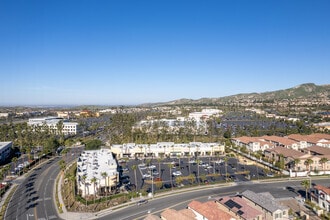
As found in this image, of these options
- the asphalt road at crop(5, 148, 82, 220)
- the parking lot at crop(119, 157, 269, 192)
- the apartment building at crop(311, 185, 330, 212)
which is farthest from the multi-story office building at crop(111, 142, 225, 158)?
the apartment building at crop(311, 185, 330, 212)

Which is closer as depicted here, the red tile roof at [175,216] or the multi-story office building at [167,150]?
the red tile roof at [175,216]

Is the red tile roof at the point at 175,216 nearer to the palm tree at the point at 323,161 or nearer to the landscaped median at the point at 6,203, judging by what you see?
the landscaped median at the point at 6,203

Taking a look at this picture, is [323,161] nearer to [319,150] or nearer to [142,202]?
[319,150]

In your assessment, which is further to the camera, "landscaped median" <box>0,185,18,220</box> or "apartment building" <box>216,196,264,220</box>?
"landscaped median" <box>0,185,18,220</box>

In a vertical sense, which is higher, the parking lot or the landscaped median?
the landscaped median

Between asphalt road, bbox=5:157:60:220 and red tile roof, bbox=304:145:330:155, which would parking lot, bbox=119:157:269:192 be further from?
red tile roof, bbox=304:145:330:155

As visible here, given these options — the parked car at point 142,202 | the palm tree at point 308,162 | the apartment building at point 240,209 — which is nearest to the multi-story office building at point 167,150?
the palm tree at point 308,162

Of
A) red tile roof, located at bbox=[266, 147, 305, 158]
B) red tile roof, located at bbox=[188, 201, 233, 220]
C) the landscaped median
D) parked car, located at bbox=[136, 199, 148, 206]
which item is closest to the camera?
red tile roof, located at bbox=[188, 201, 233, 220]

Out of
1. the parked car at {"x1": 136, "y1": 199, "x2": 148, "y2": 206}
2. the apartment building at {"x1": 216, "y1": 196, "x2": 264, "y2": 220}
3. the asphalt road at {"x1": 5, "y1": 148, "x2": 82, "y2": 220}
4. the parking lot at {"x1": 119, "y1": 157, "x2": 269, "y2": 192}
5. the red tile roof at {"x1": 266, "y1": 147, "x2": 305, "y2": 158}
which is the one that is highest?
the apartment building at {"x1": 216, "y1": 196, "x2": 264, "y2": 220}
